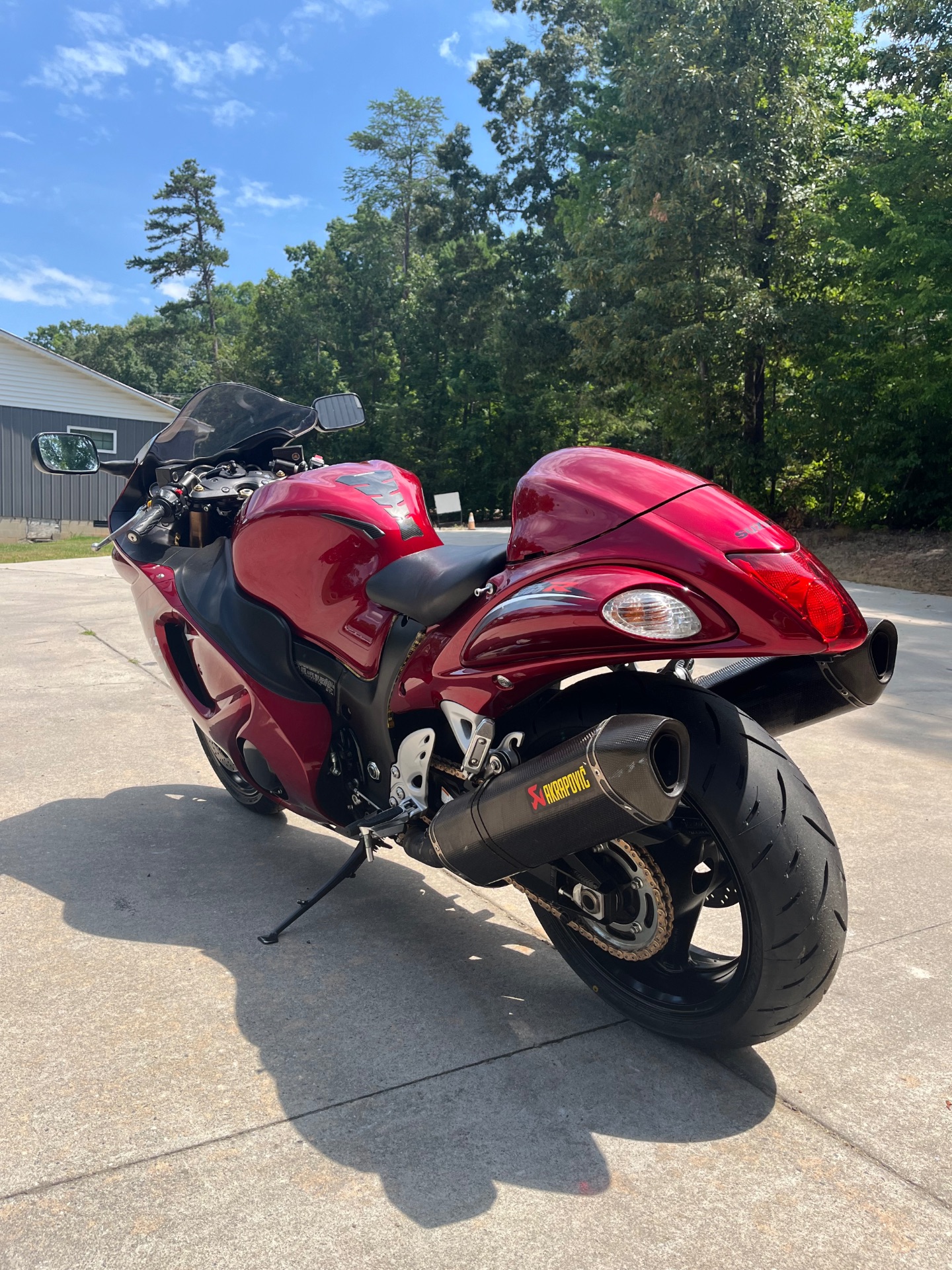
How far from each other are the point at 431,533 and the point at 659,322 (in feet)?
59.8

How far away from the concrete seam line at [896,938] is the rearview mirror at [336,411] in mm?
2392

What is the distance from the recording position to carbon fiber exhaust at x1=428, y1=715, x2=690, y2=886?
67.9 inches

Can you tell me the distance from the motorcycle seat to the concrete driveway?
97 centimetres

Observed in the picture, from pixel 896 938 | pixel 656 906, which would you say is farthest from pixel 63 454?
pixel 896 938

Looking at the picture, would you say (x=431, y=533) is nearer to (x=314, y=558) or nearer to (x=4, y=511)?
(x=314, y=558)

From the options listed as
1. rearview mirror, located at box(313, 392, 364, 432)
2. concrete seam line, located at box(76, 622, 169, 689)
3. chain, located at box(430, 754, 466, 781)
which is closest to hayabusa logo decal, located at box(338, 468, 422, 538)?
chain, located at box(430, 754, 466, 781)

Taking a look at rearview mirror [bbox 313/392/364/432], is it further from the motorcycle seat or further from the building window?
the building window

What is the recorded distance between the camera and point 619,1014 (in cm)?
238

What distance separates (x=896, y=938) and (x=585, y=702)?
1.40 meters

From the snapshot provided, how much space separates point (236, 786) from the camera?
12.6ft

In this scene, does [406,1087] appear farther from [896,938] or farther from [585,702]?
[896,938]

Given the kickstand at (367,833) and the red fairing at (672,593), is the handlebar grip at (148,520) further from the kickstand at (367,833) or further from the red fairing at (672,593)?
the red fairing at (672,593)

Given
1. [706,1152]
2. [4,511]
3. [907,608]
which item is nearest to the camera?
[706,1152]

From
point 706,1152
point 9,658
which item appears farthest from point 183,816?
point 9,658
